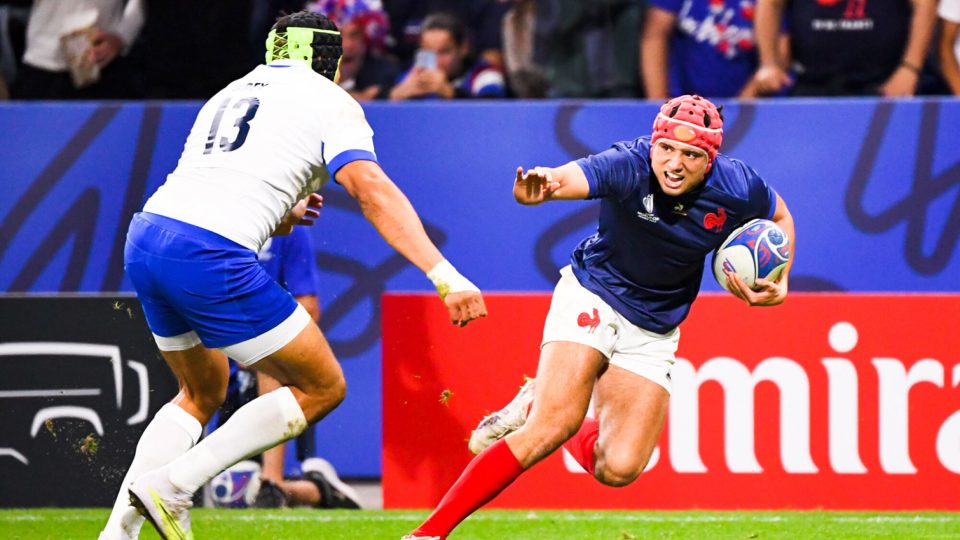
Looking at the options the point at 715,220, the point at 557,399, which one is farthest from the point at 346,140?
the point at 715,220

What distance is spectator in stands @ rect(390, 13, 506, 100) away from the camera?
30.1ft

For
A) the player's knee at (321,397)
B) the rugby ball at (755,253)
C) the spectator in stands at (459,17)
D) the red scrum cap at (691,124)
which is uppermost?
→ the red scrum cap at (691,124)

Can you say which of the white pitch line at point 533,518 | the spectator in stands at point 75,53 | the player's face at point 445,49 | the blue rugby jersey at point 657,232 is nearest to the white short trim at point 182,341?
the blue rugby jersey at point 657,232

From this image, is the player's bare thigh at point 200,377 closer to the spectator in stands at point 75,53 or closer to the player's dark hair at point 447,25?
the player's dark hair at point 447,25

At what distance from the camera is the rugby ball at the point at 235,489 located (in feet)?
24.9

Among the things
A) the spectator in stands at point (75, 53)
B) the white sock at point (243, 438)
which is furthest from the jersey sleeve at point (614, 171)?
the spectator in stands at point (75, 53)

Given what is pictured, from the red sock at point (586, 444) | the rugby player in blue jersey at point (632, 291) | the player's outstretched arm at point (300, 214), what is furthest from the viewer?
the red sock at point (586, 444)

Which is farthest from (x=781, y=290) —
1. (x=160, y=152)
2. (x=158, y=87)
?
(x=158, y=87)

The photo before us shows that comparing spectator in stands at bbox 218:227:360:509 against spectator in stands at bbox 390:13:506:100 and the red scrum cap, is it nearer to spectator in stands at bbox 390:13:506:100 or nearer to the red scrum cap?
spectator in stands at bbox 390:13:506:100

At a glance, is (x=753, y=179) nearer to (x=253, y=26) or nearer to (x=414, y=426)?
(x=414, y=426)

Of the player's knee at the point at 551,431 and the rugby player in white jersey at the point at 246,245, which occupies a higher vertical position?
the rugby player in white jersey at the point at 246,245

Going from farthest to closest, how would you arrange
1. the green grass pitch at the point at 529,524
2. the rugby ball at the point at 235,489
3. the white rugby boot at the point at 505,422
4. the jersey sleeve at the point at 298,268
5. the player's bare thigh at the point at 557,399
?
the jersey sleeve at the point at 298,268 < the rugby ball at the point at 235,489 < the green grass pitch at the point at 529,524 < the white rugby boot at the point at 505,422 < the player's bare thigh at the point at 557,399

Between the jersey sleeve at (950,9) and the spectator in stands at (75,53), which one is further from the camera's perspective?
the spectator in stands at (75,53)

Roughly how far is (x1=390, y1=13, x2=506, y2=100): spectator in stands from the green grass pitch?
286 cm
